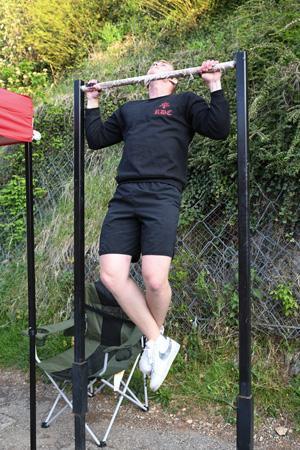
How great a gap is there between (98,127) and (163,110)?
1.39ft

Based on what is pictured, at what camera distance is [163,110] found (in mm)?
2574

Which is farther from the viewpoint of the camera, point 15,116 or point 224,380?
point 224,380

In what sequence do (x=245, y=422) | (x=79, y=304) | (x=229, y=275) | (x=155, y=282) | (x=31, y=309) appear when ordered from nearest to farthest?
(x=245, y=422), (x=155, y=282), (x=79, y=304), (x=31, y=309), (x=229, y=275)

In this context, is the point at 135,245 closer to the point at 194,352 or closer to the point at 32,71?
the point at 194,352

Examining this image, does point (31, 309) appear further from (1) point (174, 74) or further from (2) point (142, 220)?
(1) point (174, 74)

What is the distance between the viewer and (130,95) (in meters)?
5.54

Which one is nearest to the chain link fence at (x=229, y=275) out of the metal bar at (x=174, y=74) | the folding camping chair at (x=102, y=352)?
the folding camping chair at (x=102, y=352)

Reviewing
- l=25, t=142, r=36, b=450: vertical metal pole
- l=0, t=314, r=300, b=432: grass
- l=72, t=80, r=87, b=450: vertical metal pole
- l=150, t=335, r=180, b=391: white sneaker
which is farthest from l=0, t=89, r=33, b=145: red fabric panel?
l=0, t=314, r=300, b=432: grass

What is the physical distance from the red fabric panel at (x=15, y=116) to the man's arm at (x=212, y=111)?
35.3 inches

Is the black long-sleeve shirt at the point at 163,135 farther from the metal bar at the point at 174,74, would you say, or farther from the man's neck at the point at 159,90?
the metal bar at the point at 174,74

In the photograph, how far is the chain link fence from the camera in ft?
11.6

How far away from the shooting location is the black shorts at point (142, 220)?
2447 millimetres

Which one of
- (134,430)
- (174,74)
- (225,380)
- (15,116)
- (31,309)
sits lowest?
(134,430)

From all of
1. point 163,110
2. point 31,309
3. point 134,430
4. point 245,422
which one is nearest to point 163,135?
point 163,110
